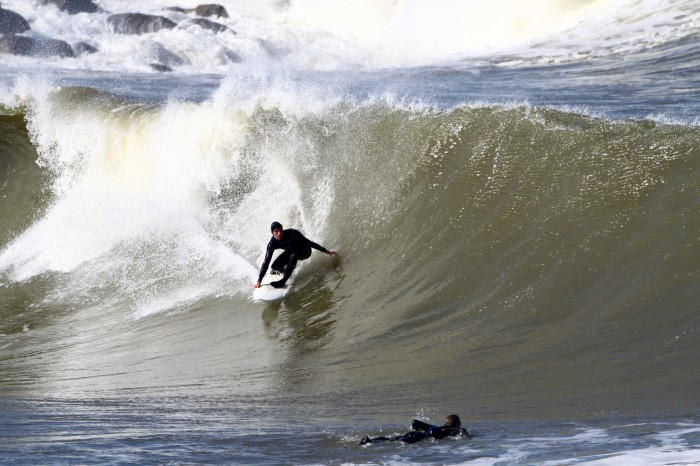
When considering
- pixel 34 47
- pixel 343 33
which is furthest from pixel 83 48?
pixel 343 33

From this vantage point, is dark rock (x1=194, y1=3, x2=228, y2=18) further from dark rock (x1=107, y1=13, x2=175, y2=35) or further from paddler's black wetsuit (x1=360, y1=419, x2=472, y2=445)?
paddler's black wetsuit (x1=360, y1=419, x2=472, y2=445)

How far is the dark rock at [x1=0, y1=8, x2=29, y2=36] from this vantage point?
38156 mm

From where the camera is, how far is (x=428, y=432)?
5484mm

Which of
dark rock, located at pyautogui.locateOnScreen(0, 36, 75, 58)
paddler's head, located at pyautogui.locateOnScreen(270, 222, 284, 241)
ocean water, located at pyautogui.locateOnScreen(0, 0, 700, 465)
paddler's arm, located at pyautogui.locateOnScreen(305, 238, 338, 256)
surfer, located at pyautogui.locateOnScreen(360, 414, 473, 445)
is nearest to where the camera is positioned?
surfer, located at pyautogui.locateOnScreen(360, 414, 473, 445)

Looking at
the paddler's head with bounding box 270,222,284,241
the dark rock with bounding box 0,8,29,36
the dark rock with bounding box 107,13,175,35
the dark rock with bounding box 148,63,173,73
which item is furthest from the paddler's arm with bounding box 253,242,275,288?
the dark rock with bounding box 0,8,29,36

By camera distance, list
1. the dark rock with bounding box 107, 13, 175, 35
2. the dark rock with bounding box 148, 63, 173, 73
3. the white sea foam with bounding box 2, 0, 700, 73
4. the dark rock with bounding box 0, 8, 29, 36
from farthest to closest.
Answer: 1. the dark rock with bounding box 107, 13, 175, 35
2. the dark rock with bounding box 0, 8, 29, 36
3. the dark rock with bounding box 148, 63, 173, 73
4. the white sea foam with bounding box 2, 0, 700, 73

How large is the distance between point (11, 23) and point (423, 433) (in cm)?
3805

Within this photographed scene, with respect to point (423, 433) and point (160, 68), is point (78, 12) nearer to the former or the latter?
point (160, 68)

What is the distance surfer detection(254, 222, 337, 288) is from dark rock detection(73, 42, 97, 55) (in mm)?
28848

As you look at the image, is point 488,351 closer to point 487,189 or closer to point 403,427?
point 403,427

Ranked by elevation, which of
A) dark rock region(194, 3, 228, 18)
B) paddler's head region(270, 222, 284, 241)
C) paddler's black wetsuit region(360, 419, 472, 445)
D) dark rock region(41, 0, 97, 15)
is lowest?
paddler's black wetsuit region(360, 419, 472, 445)

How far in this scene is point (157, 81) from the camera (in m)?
28.8

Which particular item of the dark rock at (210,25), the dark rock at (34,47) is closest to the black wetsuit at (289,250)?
the dark rock at (34,47)

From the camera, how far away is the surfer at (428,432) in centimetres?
543
